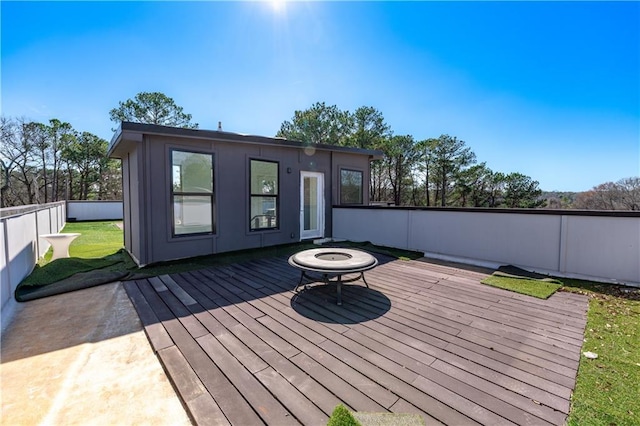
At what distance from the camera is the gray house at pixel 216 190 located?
4.97 meters

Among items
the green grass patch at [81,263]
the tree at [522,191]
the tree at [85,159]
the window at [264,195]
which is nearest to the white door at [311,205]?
the window at [264,195]

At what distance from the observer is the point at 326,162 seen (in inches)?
305

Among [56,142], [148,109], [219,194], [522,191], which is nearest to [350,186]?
[219,194]

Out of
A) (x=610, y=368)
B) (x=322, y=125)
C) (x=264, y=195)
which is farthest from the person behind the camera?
(x=322, y=125)

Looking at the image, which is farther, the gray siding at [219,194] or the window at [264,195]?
the window at [264,195]

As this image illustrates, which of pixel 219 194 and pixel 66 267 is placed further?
pixel 219 194

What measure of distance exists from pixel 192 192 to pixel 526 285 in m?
6.08

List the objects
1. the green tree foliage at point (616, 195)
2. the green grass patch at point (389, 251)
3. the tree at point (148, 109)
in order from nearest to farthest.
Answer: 1. the green grass patch at point (389, 251)
2. the green tree foliage at point (616, 195)
3. the tree at point (148, 109)

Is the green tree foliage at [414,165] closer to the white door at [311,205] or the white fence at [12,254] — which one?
the white door at [311,205]

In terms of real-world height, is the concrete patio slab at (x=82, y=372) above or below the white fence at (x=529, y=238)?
below

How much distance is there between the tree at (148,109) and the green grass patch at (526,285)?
2018 centimetres

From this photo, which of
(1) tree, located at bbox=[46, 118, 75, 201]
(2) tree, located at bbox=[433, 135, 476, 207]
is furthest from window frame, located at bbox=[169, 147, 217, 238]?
(1) tree, located at bbox=[46, 118, 75, 201]

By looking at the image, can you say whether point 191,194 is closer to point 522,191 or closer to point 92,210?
point 92,210

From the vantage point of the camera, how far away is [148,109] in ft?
62.3
